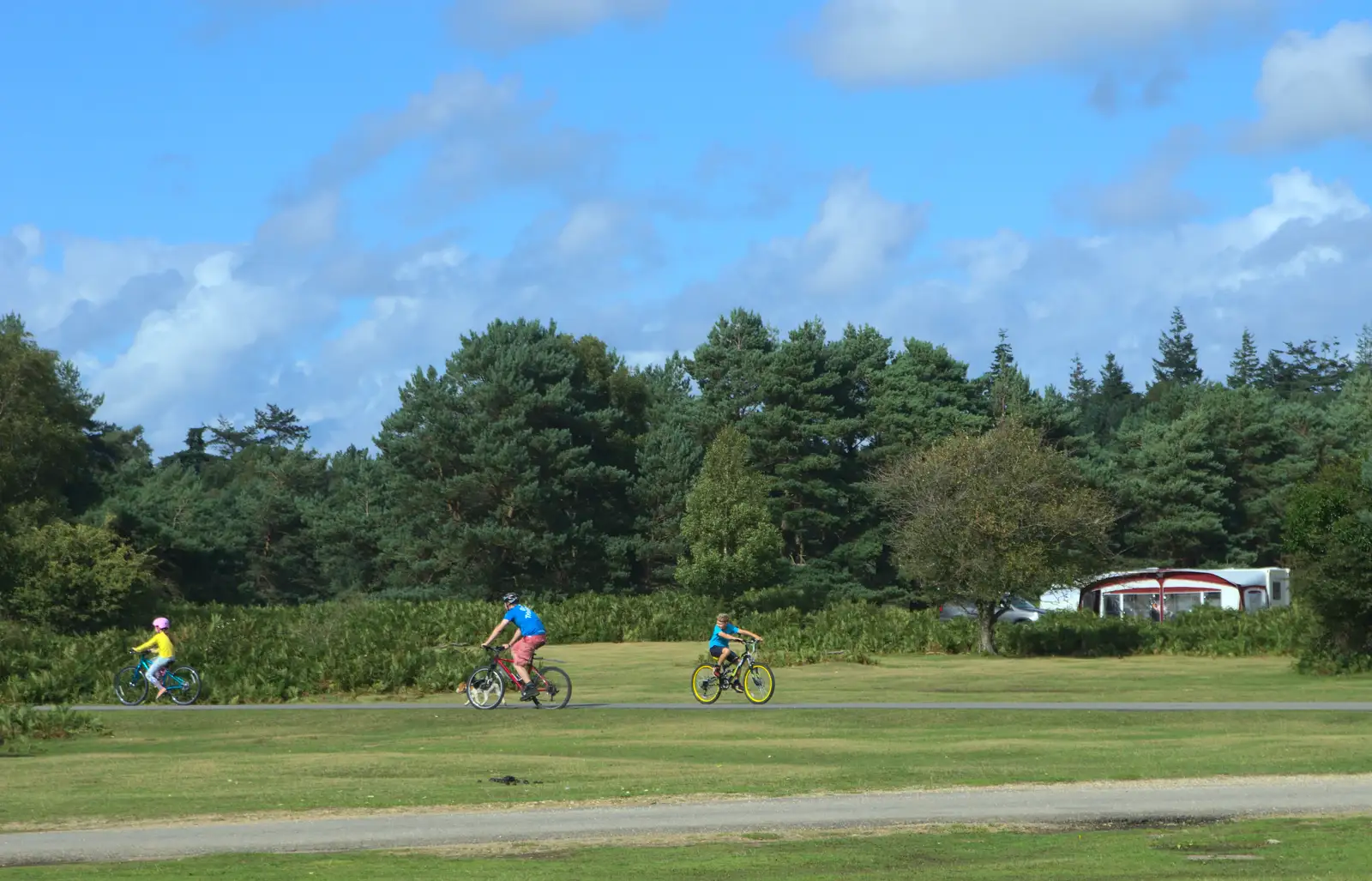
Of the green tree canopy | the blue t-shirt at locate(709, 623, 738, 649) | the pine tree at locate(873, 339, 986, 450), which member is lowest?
the blue t-shirt at locate(709, 623, 738, 649)

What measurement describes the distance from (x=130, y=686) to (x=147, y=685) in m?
0.30

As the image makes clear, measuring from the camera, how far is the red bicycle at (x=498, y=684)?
27.9m

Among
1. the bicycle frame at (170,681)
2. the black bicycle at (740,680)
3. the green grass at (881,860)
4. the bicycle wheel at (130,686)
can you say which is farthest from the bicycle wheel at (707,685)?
the green grass at (881,860)

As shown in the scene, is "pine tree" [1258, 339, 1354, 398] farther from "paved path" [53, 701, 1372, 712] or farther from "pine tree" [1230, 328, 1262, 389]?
"paved path" [53, 701, 1372, 712]

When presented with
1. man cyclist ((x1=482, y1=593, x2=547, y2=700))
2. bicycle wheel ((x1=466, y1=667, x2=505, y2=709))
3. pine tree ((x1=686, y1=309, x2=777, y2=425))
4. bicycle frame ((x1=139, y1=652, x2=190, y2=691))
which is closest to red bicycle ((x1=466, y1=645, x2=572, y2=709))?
bicycle wheel ((x1=466, y1=667, x2=505, y2=709))

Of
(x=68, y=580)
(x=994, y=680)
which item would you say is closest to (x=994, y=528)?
(x=994, y=680)

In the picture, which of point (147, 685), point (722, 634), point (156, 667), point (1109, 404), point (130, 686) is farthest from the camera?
point (1109, 404)

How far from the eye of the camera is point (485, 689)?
1105 inches

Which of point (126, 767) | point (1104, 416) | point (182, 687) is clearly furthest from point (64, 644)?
point (1104, 416)

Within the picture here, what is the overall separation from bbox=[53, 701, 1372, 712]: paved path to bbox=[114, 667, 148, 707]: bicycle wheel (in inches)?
21.4

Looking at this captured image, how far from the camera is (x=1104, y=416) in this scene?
5600 inches

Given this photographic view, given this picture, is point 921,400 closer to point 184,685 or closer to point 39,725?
point 184,685

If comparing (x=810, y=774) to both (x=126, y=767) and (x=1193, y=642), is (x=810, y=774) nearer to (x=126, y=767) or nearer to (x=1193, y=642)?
(x=126, y=767)

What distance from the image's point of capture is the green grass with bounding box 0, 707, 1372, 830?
1648 cm
